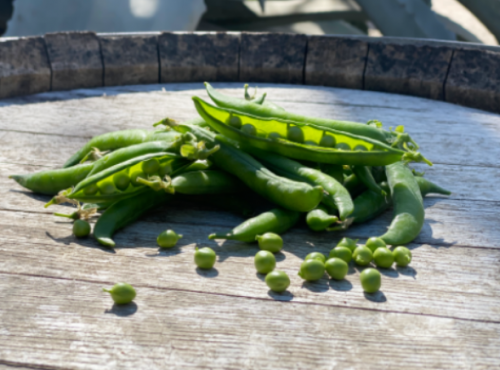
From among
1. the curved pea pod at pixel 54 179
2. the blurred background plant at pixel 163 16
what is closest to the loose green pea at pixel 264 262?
the curved pea pod at pixel 54 179

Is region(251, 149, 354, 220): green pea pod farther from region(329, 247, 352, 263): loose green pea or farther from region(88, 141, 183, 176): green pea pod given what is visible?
region(88, 141, 183, 176): green pea pod

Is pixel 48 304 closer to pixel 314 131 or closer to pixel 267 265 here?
pixel 267 265

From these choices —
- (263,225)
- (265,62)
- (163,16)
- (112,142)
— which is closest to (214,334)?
(263,225)

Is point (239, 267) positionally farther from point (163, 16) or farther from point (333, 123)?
point (163, 16)

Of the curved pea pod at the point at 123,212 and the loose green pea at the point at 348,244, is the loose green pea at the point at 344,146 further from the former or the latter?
the curved pea pod at the point at 123,212

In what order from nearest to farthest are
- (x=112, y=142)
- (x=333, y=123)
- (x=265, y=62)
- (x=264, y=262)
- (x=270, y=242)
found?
1. (x=264, y=262)
2. (x=270, y=242)
3. (x=333, y=123)
4. (x=112, y=142)
5. (x=265, y=62)

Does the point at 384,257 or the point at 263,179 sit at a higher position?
the point at 263,179

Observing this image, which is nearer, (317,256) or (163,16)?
(317,256)
